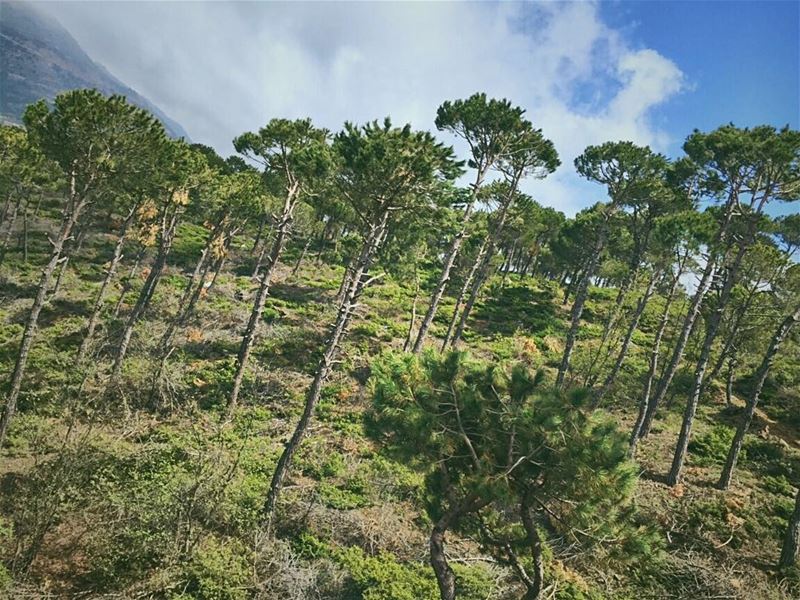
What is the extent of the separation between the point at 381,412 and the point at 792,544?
43.6 ft

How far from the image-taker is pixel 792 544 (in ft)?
40.4

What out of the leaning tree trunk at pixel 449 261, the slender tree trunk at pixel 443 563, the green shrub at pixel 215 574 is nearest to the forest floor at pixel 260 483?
the green shrub at pixel 215 574

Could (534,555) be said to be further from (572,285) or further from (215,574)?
(572,285)

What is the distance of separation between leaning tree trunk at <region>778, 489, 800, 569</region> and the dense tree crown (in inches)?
1.9

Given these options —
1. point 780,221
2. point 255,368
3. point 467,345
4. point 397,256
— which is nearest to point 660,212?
point 780,221

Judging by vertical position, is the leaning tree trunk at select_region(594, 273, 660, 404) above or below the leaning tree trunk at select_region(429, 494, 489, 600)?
above

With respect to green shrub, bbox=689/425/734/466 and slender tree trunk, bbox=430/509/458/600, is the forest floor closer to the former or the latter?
green shrub, bbox=689/425/734/466

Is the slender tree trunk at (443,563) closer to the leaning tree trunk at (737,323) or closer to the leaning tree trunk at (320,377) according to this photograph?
the leaning tree trunk at (320,377)

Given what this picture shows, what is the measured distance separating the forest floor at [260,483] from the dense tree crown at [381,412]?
92mm

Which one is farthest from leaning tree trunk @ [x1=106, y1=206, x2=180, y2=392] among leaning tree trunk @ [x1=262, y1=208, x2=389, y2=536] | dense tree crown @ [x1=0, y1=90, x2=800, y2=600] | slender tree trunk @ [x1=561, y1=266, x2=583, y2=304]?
slender tree trunk @ [x1=561, y1=266, x2=583, y2=304]

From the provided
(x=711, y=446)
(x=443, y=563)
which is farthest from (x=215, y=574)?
(x=711, y=446)

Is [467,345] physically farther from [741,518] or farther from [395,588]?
[395,588]

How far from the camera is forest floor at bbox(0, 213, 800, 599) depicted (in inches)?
372

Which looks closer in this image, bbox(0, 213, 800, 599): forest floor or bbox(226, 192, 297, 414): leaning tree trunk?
bbox(0, 213, 800, 599): forest floor
